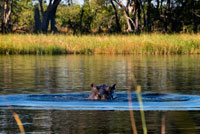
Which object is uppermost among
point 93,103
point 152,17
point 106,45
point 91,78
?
point 152,17

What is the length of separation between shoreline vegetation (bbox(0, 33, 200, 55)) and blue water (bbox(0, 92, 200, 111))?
1980 centimetres

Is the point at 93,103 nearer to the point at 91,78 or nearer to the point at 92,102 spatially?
the point at 92,102

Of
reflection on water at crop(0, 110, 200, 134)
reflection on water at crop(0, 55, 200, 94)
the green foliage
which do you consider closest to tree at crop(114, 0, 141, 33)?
the green foliage

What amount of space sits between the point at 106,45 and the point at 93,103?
72.9ft

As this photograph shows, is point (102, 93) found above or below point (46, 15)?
below

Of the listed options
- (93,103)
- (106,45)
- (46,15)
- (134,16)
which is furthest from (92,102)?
(46,15)

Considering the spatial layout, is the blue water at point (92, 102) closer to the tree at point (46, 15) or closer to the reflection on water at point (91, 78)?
the reflection on water at point (91, 78)

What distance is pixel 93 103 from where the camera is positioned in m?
10.4

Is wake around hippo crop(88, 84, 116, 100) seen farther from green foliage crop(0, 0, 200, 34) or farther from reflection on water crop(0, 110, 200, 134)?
green foliage crop(0, 0, 200, 34)

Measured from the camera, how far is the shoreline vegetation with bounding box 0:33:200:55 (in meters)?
32.2

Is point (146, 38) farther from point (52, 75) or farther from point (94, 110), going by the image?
point (94, 110)

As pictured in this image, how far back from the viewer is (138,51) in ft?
106

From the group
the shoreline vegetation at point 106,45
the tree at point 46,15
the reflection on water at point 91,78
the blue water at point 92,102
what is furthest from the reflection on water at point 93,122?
the tree at point 46,15

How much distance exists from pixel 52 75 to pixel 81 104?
8.00 m
